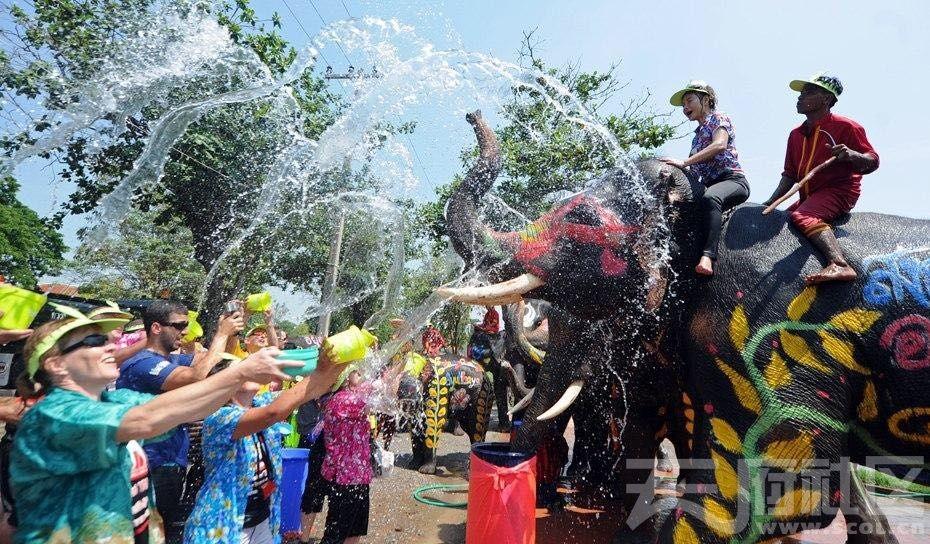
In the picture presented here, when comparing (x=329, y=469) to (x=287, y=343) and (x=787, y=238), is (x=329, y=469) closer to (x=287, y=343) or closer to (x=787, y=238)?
(x=287, y=343)

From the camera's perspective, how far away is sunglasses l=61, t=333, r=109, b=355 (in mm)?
1957

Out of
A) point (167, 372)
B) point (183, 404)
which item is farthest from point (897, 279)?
point (167, 372)

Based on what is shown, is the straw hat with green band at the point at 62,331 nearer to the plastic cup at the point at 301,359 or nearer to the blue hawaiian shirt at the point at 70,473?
the blue hawaiian shirt at the point at 70,473

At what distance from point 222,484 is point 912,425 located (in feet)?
10.7

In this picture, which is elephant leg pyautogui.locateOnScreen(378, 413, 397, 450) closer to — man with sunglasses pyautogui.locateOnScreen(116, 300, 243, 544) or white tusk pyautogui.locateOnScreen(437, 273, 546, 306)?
man with sunglasses pyautogui.locateOnScreen(116, 300, 243, 544)

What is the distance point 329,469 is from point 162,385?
1.50m

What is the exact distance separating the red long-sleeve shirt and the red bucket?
2435mm

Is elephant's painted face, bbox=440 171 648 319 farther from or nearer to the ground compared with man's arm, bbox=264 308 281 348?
farther from the ground

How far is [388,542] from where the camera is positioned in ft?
15.6

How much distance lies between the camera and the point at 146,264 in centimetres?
2589

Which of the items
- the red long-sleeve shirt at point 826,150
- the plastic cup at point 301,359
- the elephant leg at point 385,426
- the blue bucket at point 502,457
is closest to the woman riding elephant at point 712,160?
the red long-sleeve shirt at point 826,150

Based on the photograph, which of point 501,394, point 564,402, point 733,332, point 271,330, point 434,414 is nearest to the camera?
point 733,332

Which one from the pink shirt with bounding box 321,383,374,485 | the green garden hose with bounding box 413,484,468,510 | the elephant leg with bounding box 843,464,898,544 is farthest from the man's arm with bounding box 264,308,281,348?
the elephant leg with bounding box 843,464,898,544

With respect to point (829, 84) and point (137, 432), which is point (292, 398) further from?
point (829, 84)
